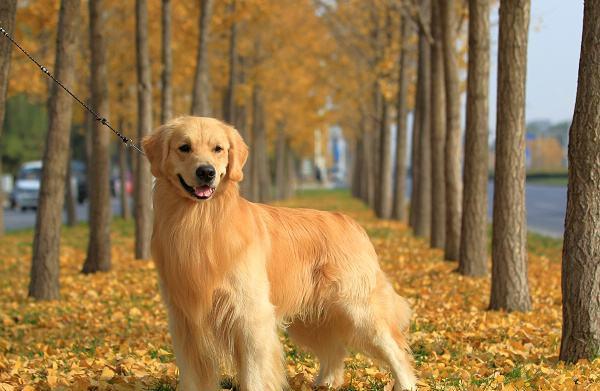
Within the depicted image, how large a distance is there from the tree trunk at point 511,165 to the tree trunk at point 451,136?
460 cm

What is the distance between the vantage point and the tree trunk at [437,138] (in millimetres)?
16188

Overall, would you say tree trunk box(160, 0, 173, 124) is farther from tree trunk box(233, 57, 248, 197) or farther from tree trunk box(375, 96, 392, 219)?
tree trunk box(233, 57, 248, 197)

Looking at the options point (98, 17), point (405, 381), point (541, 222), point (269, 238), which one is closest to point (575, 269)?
point (405, 381)

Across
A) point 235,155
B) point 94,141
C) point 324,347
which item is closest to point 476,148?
point 94,141

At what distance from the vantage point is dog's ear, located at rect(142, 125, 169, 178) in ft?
16.5

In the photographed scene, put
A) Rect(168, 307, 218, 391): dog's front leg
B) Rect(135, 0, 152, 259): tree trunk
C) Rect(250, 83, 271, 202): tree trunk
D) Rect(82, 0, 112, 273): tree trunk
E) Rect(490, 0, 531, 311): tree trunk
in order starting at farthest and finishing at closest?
Rect(250, 83, 271, 202): tree trunk → Rect(135, 0, 152, 259): tree trunk → Rect(82, 0, 112, 273): tree trunk → Rect(490, 0, 531, 311): tree trunk → Rect(168, 307, 218, 391): dog's front leg

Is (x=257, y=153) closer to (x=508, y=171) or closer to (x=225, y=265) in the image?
(x=508, y=171)

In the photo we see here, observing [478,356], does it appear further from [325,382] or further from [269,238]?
[269,238]

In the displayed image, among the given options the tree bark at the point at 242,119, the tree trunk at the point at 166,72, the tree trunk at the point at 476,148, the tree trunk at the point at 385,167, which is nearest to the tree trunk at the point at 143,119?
the tree trunk at the point at 166,72

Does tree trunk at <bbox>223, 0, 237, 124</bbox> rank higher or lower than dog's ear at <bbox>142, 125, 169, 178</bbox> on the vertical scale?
higher

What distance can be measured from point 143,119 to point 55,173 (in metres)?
4.78

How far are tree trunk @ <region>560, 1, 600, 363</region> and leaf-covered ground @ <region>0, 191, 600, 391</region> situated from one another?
27 cm

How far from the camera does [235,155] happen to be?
16.6 feet

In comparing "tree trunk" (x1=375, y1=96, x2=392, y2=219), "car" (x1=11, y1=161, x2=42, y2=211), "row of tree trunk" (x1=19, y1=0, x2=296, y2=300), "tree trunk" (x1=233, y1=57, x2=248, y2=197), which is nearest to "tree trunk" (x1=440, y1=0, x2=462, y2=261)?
"row of tree trunk" (x1=19, y1=0, x2=296, y2=300)
